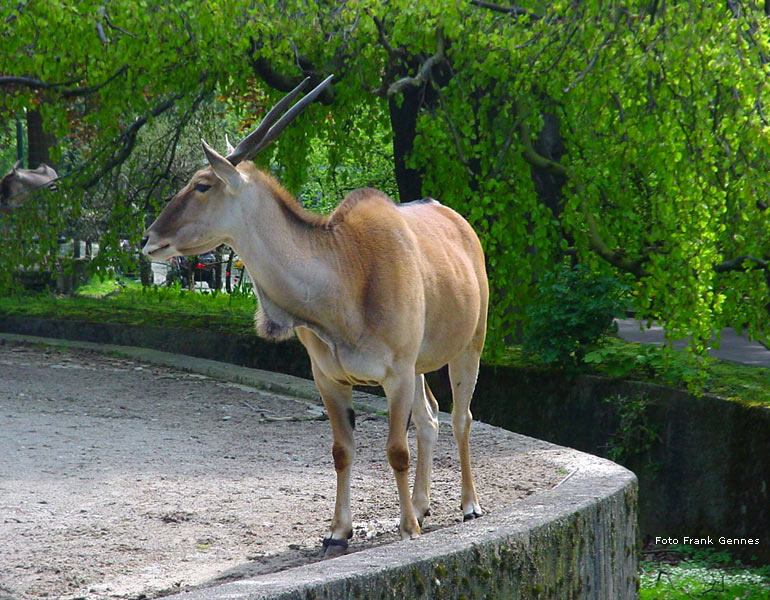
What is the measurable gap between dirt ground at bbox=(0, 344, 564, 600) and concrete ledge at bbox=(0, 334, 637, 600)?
26.1 inches

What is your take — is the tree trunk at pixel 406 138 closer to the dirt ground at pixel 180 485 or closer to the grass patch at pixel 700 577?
the dirt ground at pixel 180 485

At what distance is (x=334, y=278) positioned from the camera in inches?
199

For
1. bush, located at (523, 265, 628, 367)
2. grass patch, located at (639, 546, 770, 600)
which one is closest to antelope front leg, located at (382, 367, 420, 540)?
grass patch, located at (639, 546, 770, 600)

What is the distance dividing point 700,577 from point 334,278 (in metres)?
3.75

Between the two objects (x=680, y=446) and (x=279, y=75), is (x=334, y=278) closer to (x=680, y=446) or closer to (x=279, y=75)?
(x=680, y=446)

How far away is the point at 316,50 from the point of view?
1034 centimetres

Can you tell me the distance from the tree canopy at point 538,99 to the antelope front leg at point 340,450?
130 inches

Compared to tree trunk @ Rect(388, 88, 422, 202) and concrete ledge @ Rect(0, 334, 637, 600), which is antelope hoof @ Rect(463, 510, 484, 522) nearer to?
concrete ledge @ Rect(0, 334, 637, 600)

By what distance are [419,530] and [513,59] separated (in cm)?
466

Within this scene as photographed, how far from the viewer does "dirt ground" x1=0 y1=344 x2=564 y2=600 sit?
16.3 feet

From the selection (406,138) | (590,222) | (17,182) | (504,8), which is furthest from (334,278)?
(17,182)

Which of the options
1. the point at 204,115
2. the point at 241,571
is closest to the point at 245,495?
the point at 241,571

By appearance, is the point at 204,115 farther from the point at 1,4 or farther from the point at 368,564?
the point at 368,564

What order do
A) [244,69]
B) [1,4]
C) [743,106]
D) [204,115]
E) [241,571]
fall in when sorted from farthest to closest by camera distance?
[204,115] < [244,69] < [1,4] < [743,106] < [241,571]
